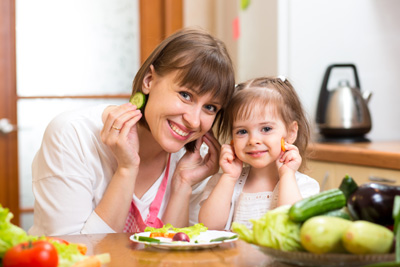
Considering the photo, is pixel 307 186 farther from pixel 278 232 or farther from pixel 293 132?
pixel 278 232

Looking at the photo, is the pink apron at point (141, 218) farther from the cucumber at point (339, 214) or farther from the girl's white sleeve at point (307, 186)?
the cucumber at point (339, 214)

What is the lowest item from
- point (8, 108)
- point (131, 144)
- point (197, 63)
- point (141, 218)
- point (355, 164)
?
point (141, 218)

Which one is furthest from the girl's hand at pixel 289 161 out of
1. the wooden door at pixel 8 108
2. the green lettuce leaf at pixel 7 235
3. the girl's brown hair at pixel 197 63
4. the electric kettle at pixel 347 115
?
the wooden door at pixel 8 108

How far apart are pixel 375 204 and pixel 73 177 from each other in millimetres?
972

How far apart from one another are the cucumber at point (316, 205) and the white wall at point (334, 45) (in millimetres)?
2104

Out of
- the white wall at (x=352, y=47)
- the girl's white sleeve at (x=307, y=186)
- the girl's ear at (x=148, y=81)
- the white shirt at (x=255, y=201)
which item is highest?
the white wall at (x=352, y=47)

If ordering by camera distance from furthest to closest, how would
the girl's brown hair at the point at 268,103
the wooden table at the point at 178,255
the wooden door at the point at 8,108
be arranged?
the wooden door at the point at 8,108, the girl's brown hair at the point at 268,103, the wooden table at the point at 178,255

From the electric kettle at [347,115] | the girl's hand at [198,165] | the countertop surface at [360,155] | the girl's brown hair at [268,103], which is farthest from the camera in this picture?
the electric kettle at [347,115]

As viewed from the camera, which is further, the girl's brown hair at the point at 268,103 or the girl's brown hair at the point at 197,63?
the girl's brown hair at the point at 268,103

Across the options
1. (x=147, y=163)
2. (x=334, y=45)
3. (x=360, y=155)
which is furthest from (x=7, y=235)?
(x=334, y=45)

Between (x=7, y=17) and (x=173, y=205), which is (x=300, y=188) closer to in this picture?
(x=173, y=205)

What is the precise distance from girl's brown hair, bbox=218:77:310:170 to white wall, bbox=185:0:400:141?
1161 millimetres

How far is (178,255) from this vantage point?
1.00m

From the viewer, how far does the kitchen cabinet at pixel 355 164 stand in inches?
82.6
